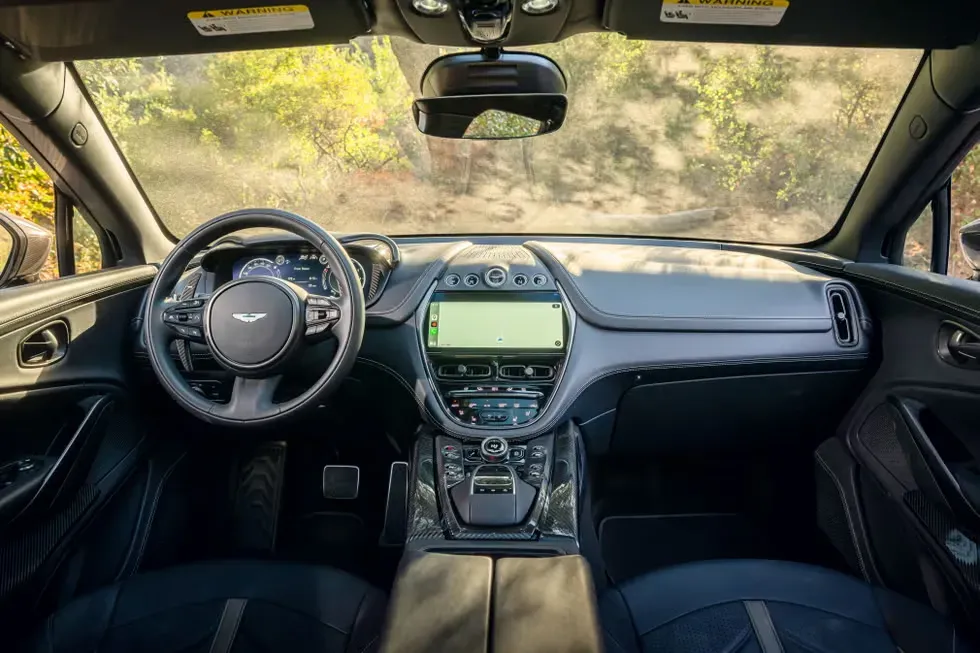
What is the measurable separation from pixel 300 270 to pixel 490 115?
82 cm

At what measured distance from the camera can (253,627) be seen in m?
1.83

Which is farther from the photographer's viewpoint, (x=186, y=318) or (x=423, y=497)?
(x=423, y=497)

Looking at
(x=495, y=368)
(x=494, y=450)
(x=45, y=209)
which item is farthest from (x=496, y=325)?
(x=45, y=209)

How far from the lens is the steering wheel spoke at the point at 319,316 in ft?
6.63

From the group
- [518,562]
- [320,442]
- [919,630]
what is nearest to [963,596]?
[919,630]

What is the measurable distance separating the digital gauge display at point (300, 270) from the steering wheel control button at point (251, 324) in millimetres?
385

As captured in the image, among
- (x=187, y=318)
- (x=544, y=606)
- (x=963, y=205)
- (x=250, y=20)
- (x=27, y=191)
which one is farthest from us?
(x=27, y=191)

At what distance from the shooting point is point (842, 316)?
8.18ft

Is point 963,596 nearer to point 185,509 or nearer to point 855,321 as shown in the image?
point 855,321

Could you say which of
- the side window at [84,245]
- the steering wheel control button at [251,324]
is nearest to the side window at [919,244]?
the steering wheel control button at [251,324]

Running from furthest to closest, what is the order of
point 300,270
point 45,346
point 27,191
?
1. point 27,191
2. point 300,270
3. point 45,346

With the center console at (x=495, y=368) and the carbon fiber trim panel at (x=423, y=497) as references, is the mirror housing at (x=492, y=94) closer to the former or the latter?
the center console at (x=495, y=368)

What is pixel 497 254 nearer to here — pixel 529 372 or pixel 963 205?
pixel 529 372

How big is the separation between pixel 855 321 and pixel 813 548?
948 mm
